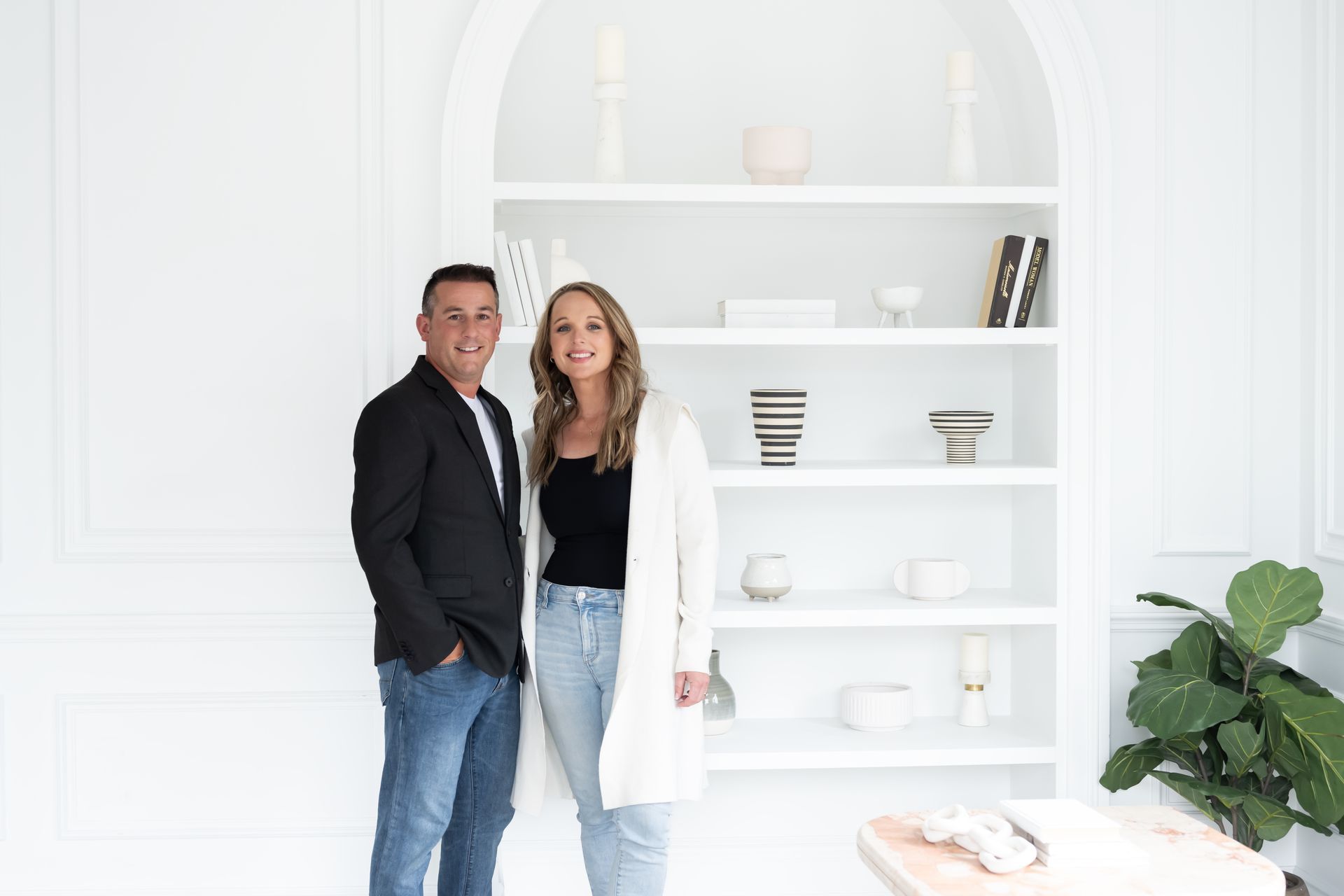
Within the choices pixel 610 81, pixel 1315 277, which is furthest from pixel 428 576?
pixel 1315 277

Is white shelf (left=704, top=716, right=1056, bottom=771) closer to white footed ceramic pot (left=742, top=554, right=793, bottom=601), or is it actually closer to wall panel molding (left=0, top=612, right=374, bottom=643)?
white footed ceramic pot (left=742, top=554, right=793, bottom=601)

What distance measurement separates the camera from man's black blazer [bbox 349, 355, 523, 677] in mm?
2008

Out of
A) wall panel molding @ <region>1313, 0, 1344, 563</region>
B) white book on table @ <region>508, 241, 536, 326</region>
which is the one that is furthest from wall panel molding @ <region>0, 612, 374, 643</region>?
wall panel molding @ <region>1313, 0, 1344, 563</region>

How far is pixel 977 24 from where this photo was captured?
2.90 metres

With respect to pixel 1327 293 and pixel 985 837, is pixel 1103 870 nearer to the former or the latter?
pixel 985 837

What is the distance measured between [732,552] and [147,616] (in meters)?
1.48

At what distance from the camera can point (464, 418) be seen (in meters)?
2.13

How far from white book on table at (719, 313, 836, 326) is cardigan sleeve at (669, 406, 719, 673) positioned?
0.49 m

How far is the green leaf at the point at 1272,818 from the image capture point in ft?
7.62

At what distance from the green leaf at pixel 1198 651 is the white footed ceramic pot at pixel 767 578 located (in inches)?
36.5

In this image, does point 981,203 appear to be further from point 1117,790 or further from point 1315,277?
point 1117,790

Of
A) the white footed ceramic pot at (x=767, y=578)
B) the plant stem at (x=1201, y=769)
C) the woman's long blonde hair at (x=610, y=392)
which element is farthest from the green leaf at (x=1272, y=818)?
the woman's long blonde hair at (x=610, y=392)

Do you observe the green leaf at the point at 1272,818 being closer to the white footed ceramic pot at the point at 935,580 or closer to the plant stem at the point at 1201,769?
the plant stem at the point at 1201,769

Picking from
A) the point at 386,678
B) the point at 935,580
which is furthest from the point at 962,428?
the point at 386,678
